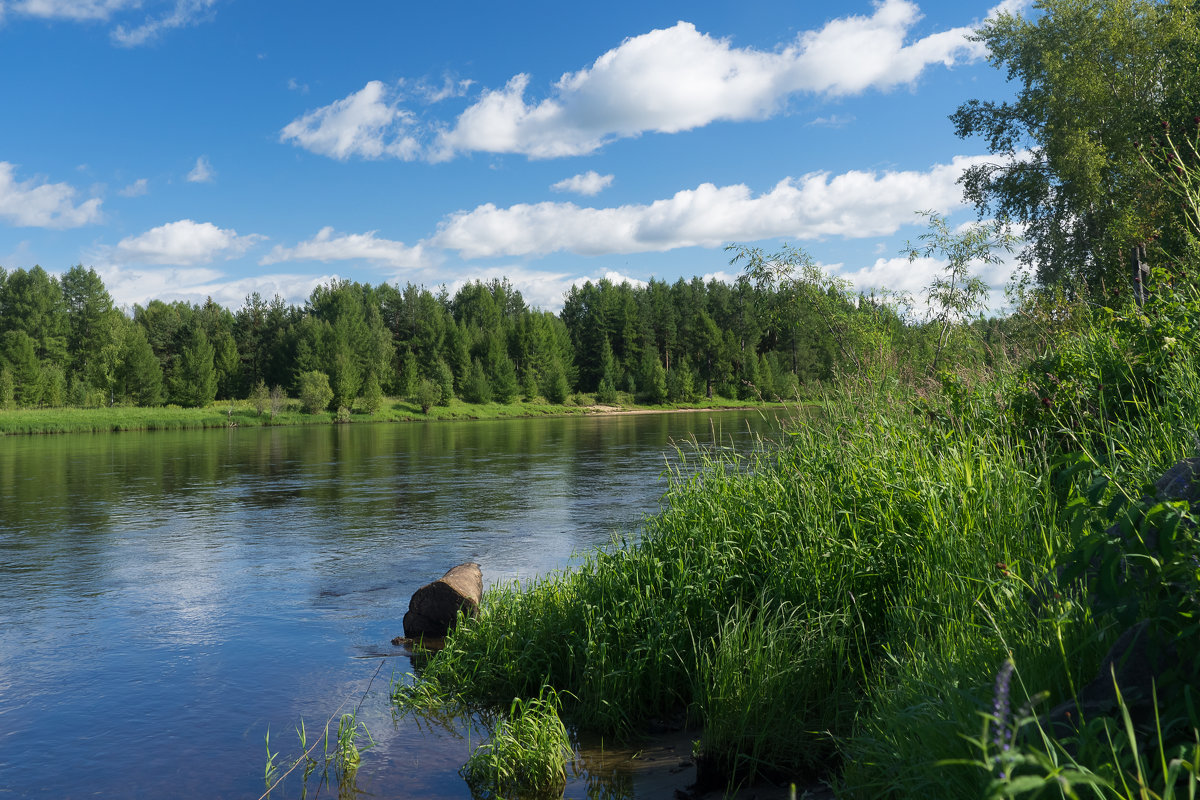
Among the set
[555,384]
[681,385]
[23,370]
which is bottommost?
[681,385]

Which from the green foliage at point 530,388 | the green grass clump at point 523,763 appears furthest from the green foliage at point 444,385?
the green grass clump at point 523,763

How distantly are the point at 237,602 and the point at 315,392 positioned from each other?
68.4 meters

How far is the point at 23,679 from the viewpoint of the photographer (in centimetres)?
843

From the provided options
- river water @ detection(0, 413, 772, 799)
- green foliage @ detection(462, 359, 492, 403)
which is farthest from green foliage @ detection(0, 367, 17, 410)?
river water @ detection(0, 413, 772, 799)

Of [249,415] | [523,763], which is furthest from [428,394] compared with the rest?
[523,763]

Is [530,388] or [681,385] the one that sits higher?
[530,388]

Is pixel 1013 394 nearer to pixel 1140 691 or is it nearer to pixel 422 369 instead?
pixel 1140 691

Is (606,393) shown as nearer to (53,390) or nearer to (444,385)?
(444,385)

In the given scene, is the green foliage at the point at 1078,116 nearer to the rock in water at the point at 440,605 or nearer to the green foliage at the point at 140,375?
the rock in water at the point at 440,605

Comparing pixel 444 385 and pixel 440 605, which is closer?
pixel 440 605

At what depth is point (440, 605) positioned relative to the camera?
9.37 meters

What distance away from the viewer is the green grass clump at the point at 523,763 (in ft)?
18.7

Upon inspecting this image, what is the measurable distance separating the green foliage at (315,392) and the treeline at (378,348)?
0.17 metres

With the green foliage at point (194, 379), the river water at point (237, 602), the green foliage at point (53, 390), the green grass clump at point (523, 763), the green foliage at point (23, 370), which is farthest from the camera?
the green foliage at point (194, 379)
